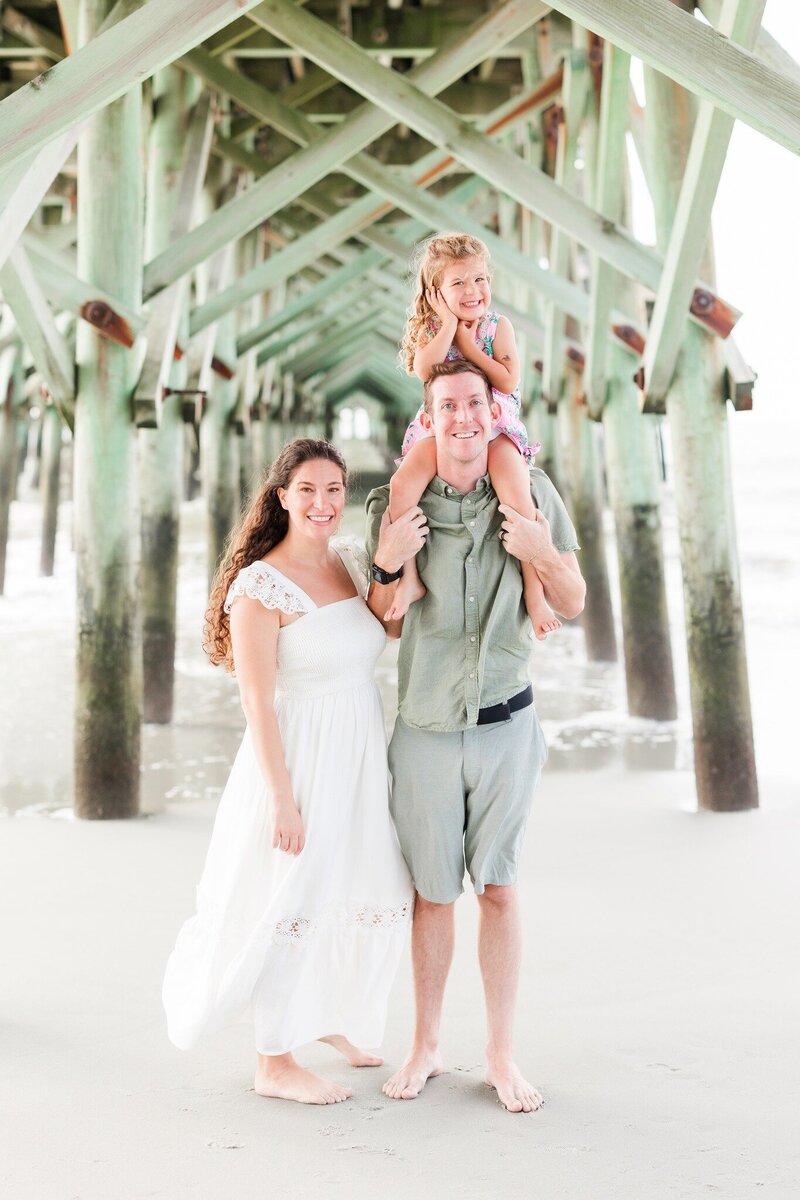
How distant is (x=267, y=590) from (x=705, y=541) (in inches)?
97.2

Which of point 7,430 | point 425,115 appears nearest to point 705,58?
point 425,115

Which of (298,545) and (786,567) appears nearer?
(298,545)

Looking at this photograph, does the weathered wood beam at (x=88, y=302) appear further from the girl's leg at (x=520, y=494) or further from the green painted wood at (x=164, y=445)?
the girl's leg at (x=520, y=494)

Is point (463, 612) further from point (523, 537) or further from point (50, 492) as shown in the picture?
point (50, 492)

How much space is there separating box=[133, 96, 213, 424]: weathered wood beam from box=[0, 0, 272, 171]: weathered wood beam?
187 cm

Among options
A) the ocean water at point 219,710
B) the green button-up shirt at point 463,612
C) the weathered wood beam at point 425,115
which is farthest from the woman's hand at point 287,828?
the weathered wood beam at point 425,115

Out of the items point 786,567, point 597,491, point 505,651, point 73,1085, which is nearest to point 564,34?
point 597,491

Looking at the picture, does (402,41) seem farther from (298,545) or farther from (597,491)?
(298,545)

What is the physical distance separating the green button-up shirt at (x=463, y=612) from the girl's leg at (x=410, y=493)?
0.03m

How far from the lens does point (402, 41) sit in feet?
22.7

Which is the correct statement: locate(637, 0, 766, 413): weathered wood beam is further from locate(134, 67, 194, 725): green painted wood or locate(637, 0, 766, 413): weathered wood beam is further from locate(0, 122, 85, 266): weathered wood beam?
locate(134, 67, 194, 725): green painted wood

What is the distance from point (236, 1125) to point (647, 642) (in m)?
4.48

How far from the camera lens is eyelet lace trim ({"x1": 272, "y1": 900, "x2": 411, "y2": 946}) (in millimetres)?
2365

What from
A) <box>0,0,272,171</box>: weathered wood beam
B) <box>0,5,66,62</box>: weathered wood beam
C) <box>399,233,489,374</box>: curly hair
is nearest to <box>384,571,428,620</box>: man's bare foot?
<box>399,233,489,374</box>: curly hair
